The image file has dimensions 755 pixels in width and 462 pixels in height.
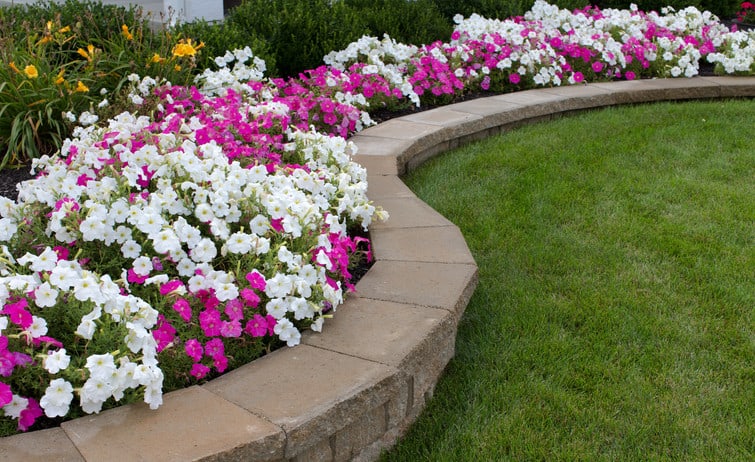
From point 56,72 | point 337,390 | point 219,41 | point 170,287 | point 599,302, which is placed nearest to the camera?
point 337,390

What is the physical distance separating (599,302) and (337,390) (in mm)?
1396

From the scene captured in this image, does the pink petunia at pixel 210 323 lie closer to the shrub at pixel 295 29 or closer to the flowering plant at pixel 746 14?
the shrub at pixel 295 29

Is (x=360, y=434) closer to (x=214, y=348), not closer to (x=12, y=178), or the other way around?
(x=214, y=348)

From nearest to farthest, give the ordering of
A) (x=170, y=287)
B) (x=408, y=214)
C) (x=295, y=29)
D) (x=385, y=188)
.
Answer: (x=170, y=287)
(x=408, y=214)
(x=385, y=188)
(x=295, y=29)

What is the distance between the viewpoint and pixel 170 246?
8.23 feet

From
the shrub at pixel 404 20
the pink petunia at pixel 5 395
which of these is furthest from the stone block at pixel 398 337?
the shrub at pixel 404 20

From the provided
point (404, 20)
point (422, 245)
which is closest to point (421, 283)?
point (422, 245)

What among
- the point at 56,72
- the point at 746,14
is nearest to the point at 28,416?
the point at 56,72

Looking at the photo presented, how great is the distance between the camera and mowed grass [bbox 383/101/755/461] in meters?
2.37

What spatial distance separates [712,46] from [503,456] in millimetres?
6259

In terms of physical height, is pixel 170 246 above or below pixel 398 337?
above

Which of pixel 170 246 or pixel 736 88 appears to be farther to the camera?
pixel 736 88

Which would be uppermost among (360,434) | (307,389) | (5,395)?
(5,395)

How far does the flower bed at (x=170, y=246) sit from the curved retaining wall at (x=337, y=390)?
0.08 meters
